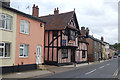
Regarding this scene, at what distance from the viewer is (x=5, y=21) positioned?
14383 mm

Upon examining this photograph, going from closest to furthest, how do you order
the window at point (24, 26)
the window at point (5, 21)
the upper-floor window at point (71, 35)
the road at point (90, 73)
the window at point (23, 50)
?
1. the road at point (90, 73)
2. the window at point (5, 21)
3. the window at point (23, 50)
4. the window at point (24, 26)
5. the upper-floor window at point (71, 35)

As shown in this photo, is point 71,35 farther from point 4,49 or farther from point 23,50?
point 4,49

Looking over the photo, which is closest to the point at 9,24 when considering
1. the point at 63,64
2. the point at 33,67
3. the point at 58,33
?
the point at 33,67

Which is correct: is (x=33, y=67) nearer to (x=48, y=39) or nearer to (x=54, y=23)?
(x=48, y=39)

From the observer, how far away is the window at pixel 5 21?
1406 centimetres

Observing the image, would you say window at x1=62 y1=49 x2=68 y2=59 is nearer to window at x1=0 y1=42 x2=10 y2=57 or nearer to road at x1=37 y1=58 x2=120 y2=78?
road at x1=37 y1=58 x2=120 y2=78

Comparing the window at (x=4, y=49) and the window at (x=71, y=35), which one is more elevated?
the window at (x=71, y=35)

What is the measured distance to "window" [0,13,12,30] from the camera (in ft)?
46.1

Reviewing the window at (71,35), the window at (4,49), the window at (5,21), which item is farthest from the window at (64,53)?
the window at (5,21)

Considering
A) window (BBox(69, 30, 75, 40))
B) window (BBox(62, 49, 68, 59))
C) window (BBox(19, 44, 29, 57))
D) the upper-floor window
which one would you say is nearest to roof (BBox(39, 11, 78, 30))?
window (BBox(69, 30, 75, 40))

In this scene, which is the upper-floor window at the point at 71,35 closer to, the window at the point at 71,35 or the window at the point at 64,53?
the window at the point at 71,35

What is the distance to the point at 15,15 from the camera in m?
15.4

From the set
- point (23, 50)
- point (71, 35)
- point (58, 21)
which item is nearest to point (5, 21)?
point (23, 50)

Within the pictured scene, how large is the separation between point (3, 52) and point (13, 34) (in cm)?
218
